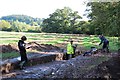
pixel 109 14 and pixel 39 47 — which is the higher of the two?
pixel 109 14

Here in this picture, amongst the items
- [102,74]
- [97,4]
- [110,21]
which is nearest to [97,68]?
[102,74]

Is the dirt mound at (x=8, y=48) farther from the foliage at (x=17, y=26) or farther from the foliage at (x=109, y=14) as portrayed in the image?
the foliage at (x=17, y=26)

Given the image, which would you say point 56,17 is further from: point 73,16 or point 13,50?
point 13,50

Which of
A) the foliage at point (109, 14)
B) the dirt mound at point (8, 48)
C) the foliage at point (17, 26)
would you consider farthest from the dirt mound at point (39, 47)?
the foliage at point (17, 26)

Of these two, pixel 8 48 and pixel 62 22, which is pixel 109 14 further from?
pixel 62 22

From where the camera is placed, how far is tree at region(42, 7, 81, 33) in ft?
251

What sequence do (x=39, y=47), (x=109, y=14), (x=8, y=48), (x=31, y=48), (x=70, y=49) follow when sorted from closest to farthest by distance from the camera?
1. (x=109, y=14)
2. (x=70, y=49)
3. (x=8, y=48)
4. (x=31, y=48)
5. (x=39, y=47)

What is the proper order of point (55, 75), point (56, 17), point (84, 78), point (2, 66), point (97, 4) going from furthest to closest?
point (56, 17) < point (97, 4) < point (2, 66) < point (55, 75) < point (84, 78)

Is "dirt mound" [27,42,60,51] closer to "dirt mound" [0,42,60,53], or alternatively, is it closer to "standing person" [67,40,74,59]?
"dirt mound" [0,42,60,53]

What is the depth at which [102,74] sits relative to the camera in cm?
1377

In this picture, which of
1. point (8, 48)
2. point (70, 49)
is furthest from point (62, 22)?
point (70, 49)

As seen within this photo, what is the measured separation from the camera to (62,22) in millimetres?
80750

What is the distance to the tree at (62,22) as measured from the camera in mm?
76419

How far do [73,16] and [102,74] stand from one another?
74942 millimetres
